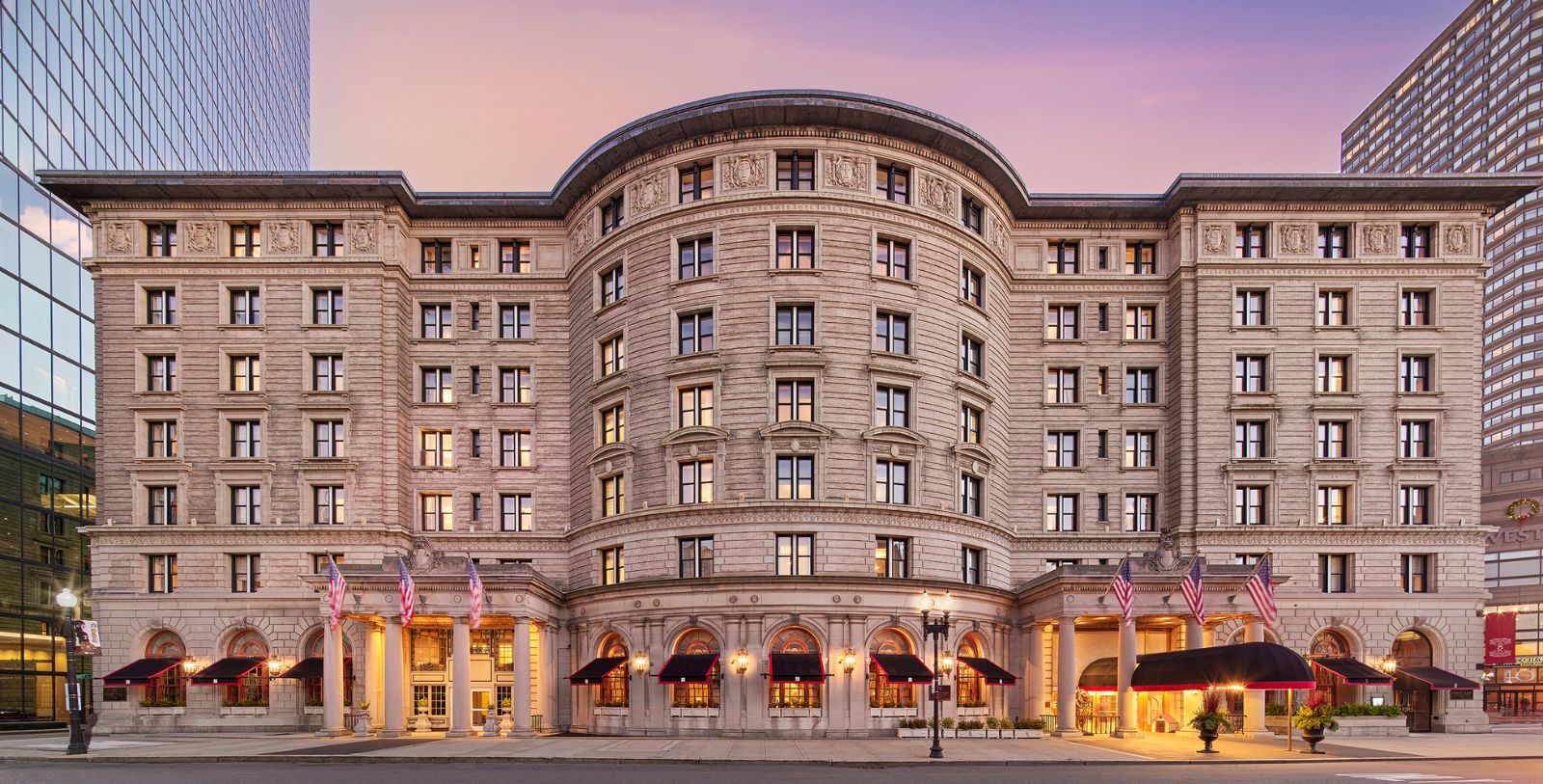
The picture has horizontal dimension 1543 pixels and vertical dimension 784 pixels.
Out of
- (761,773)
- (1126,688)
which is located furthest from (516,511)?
(1126,688)

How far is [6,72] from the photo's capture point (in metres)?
46.3

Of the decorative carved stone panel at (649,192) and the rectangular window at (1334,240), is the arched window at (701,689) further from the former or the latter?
the rectangular window at (1334,240)

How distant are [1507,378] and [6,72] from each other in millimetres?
154264

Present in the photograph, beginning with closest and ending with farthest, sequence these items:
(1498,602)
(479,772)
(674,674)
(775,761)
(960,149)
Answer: (479,772)
(775,761)
(674,674)
(960,149)
(1498,602)

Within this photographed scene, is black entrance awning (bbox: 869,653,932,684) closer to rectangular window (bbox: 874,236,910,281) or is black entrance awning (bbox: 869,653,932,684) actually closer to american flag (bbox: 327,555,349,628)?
rectangular window (bbox: 874,236,910,281)

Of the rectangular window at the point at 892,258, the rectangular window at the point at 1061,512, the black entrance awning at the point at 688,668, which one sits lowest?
the black entrance awning at the point at 688,668

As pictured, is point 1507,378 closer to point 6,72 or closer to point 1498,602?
point 1498,602

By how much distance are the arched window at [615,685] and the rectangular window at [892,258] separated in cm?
2003

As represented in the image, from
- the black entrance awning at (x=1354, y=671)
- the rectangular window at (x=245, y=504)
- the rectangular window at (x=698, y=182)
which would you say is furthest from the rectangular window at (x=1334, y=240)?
the rectangular window at (x=245, y=504)

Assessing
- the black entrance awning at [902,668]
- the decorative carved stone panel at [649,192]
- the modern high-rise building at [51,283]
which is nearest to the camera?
the black entrance awning at [902,668]

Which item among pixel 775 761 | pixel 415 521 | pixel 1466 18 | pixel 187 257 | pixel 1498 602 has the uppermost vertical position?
pixel 1466 18

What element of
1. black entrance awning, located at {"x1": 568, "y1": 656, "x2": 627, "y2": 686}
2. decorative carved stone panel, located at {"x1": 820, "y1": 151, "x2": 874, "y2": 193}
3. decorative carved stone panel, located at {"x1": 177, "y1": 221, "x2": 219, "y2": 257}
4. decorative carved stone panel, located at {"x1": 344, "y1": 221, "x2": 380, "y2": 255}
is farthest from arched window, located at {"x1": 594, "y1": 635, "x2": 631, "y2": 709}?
decorative carved stone panel, located at {"x1": 177, "y1": 221, "x2": 219, "y2": 257}

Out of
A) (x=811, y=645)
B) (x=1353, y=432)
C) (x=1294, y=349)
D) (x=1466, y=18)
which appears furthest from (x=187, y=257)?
(x=1466, y=18)

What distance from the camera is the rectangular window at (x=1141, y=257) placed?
48.5 m
